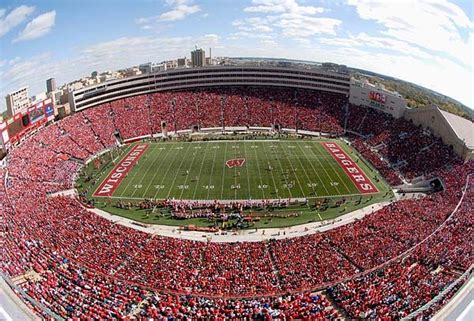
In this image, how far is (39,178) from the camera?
4125 centimetres

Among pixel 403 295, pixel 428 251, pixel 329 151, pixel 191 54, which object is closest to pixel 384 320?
pixel 403 295

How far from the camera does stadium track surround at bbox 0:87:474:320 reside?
18422 millimetres

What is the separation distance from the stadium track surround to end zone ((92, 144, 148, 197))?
389 cm

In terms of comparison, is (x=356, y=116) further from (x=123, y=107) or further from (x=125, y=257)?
(x=125, y=257)

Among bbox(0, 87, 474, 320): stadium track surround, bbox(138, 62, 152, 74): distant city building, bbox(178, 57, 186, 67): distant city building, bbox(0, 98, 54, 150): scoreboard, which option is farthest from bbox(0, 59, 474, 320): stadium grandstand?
bbox(178, 57, 186, 67): distant city building

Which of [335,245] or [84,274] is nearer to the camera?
[84,274]

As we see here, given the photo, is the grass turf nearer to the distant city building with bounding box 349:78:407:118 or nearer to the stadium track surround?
the stadium track surround

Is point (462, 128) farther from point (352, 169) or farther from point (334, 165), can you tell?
point (334, 165)

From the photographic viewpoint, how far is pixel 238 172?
43.8 meters

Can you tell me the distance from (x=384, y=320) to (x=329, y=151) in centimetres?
3548

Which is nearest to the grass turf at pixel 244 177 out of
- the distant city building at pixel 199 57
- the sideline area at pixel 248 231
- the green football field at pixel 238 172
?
the green football field at pixel 238 172

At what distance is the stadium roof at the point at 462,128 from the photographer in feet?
135

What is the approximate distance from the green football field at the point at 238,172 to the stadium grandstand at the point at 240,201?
0.27 meters

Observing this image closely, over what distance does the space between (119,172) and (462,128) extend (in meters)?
38.6
